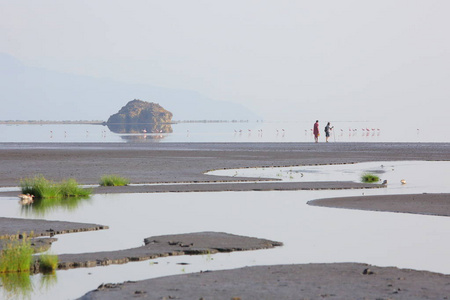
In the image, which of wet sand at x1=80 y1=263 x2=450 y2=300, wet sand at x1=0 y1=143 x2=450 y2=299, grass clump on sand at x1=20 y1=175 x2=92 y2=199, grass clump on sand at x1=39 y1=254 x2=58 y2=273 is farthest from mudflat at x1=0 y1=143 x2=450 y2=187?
wet sand at x1=80 y1=263 x2=450 y2=300

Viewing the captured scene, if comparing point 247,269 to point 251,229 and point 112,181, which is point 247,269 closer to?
point 251,229

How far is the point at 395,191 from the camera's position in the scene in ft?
94.0

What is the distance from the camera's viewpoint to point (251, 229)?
750 inches

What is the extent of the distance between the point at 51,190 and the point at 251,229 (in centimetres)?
1019

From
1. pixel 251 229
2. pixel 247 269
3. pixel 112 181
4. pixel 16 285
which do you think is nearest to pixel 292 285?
pixel 247 269

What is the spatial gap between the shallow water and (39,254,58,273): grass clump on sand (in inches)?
6.2

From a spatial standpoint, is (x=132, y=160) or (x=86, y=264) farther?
(x=132, y=160)

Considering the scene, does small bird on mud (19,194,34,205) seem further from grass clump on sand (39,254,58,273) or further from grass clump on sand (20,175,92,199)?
grass clump on sand (39,254,58,273)

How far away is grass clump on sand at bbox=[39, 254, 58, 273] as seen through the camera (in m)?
14.1

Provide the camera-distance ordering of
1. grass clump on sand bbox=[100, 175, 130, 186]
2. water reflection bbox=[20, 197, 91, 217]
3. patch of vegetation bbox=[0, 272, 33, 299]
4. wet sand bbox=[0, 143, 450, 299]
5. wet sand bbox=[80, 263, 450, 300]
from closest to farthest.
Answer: wet sand bbox=[80, 263, 450, 300] → wet sand bbox=[0, 143, 450, 299] → patch of vegetation bbox=[0, 272, 33, 299] → water reflection bbox=[20, 197, 91, 217] → grass clump on sand bbox=[100, 175, 130, 186]

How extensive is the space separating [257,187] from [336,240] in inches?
519

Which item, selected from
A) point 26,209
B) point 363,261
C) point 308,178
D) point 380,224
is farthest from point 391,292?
point 308,178

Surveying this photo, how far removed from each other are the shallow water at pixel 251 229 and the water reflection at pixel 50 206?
0.63 feet

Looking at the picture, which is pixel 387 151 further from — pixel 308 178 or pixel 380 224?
pixel 380 224
